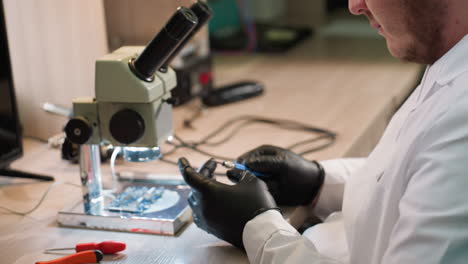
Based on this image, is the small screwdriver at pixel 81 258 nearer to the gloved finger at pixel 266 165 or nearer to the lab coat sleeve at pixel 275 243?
the lab coat sleeve at pixel 275 243

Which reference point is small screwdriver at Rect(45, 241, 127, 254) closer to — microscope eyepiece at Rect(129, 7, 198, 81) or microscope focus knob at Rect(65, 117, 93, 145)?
microscope focus knob at Rect(65, 117, 93, 145)

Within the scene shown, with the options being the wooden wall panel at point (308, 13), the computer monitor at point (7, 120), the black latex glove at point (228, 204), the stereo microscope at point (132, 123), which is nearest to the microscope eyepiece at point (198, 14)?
the stereo microscope at point (132, 123)

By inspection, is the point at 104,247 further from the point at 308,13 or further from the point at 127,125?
the point at 308,13

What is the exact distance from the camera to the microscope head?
1106 mm

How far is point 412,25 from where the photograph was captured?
3.29 ft

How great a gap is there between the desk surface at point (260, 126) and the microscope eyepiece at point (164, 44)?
0.32m

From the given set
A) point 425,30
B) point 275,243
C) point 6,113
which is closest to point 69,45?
A: point 6,113

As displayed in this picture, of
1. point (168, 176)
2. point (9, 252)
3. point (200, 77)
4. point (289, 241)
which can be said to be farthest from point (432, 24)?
point (200, 77)

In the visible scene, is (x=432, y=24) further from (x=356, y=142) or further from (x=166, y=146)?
(x=166, y=146)

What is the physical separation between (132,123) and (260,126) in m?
0.73

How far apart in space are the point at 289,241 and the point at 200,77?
1.12 metres

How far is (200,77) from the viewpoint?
210cm

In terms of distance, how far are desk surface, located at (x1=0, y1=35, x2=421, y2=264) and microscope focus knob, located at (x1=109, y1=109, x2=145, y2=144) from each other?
193 millimetres

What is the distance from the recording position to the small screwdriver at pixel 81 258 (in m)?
1.05
